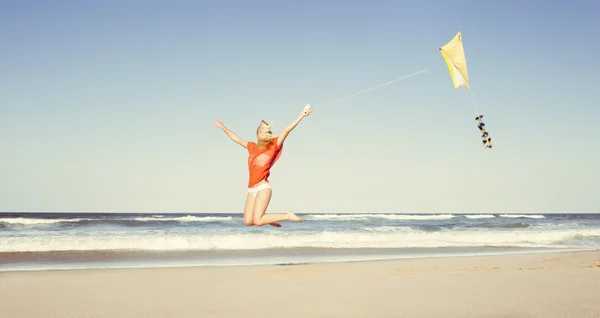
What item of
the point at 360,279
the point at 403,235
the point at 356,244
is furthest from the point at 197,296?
the point at 403,235

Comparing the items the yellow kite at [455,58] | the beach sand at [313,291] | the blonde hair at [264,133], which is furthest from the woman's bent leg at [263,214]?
the yellow kite at [455,58]

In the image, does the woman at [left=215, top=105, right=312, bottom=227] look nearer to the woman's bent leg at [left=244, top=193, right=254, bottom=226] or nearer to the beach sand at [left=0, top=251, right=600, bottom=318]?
the woman's bent leg at [left=244, top=193, right=254, bottom=226]

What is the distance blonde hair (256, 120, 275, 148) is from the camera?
6.08 meters

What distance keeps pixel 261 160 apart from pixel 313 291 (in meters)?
5.34

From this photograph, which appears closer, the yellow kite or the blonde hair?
the blonde hair

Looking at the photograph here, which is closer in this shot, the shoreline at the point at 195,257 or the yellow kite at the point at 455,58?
the yellow kite at the point at 455,58

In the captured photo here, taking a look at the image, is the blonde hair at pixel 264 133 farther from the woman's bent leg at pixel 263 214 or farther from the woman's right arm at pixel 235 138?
the woman's bent leg at pixel 263 214

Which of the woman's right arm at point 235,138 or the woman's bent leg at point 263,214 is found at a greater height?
the woman's right arm at point 235,138

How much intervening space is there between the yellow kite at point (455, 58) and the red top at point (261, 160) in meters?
3.55

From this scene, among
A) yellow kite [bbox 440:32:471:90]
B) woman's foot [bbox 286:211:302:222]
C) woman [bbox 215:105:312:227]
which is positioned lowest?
woman's foot [bbox 286:211:302:222]

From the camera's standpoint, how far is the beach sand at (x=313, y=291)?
29.7 ft

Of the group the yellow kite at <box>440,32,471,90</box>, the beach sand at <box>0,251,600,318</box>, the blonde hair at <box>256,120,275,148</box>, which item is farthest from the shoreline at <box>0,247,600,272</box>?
the blonde hair at <box>256,120,275,148</box>

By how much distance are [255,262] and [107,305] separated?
6.71 meters

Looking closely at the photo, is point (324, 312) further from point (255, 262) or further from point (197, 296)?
point (255, 262)
